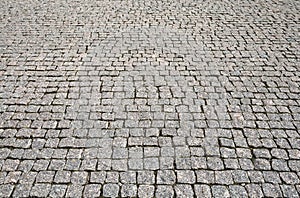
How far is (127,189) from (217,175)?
4.07 ft

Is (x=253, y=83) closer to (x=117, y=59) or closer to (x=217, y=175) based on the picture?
(x=217, y=175)

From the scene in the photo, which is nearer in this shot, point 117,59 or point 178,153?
point 178,153

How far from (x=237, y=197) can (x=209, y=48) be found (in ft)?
14.0

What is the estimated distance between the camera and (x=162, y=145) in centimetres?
461

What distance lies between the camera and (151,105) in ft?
17.9

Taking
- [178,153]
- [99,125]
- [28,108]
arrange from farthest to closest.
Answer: [28,108] → [99,125] → [178,153]

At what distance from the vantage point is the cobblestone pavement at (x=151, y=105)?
13.5ft

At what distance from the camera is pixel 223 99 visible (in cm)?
556

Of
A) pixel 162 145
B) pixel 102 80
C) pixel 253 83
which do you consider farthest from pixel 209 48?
pixel 162 145

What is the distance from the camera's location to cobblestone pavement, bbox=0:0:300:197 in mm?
4105

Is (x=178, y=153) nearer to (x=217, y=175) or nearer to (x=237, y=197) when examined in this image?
(x=217, y=175)

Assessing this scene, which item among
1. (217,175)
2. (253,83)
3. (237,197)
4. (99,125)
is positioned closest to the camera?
(237,197)

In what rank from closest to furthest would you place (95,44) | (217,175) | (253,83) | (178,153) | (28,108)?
(217,175)
(178,153)
(28,108)
(253,83)
(95,44)

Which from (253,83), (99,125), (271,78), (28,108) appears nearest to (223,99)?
(253,83)
